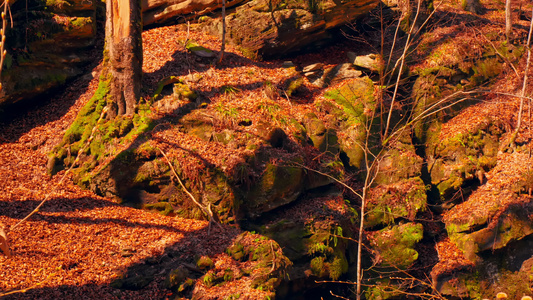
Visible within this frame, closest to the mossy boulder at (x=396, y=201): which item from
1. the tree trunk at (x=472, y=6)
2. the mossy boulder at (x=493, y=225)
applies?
the mossy boulder at (x=493, y=225)

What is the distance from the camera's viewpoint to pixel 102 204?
9047 millimetres

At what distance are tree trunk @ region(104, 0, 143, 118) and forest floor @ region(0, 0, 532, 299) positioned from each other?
62 cm

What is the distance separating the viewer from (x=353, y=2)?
13383 mm

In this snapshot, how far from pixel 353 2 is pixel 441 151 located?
17.9 ft

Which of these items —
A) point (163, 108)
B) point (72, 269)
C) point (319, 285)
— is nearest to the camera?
point (72, 269)

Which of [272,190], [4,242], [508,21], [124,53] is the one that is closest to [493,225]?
[272,190]

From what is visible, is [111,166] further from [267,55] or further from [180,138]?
[267,55]

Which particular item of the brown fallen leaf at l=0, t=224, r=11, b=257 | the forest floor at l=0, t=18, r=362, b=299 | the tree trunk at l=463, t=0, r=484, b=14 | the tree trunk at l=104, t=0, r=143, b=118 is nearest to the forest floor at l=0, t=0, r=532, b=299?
the forest floor at l=0, t=18, r=362, b=299

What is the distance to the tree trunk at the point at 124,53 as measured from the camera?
9984 mm

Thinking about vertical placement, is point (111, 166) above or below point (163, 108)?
below

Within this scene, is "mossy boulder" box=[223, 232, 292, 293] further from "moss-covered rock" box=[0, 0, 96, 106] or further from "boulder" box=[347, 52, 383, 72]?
"boulder" box=[347, 52, 383, 72]

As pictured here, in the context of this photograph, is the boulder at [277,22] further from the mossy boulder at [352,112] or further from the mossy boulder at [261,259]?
the mossy boulder at [261,259]

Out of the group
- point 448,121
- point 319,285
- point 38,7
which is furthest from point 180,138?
point 448,121

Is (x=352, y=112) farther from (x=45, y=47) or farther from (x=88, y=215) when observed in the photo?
(x=45, y=47)
